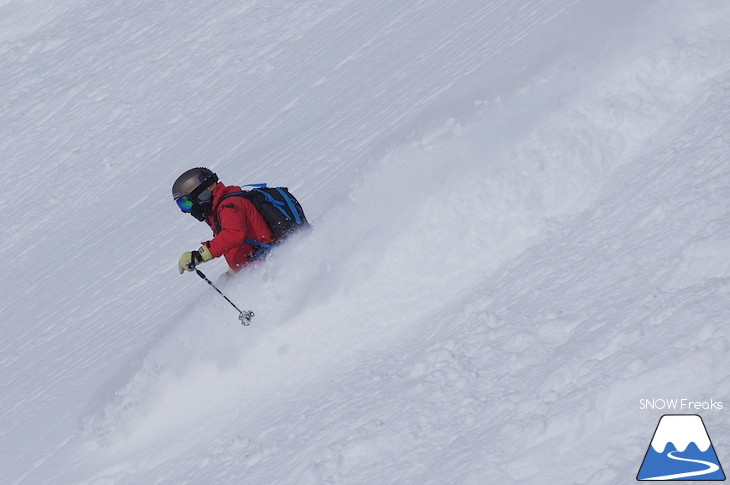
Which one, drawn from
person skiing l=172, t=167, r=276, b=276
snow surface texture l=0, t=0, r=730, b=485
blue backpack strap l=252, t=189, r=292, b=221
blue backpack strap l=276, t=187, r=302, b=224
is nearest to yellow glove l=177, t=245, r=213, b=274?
person skiing l=172, t=167, r=276, b=276

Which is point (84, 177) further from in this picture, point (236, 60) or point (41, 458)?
point (41, 458)

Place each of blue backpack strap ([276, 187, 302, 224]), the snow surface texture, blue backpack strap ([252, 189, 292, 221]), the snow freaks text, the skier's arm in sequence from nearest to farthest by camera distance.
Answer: the snow freaks text < the snow surface texture < the skier's arm < blue backpack strap ([252, 189, 292, 221]) < blue backpack strap ([276, 187, 302, 224])

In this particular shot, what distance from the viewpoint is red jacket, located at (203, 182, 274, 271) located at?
7.57 metres

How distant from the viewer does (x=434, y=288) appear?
715cm

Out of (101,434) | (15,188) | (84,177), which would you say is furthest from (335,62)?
(101,434)

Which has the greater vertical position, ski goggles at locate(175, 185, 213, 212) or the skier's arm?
ski goggles at locate(175, 185, 213, 212)

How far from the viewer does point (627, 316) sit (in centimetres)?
502

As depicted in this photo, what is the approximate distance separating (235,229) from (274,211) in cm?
52

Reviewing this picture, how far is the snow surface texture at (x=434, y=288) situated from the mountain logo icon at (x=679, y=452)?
0.05m

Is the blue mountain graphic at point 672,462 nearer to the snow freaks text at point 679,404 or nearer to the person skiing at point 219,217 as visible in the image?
the snow freaks text at point 679,404

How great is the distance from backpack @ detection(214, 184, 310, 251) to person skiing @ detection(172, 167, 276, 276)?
0.08 feet

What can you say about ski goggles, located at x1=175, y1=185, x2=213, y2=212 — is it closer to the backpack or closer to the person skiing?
the person skiing

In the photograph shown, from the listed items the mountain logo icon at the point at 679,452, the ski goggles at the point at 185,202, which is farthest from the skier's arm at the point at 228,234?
the mountain logo icon at the point at 679,452

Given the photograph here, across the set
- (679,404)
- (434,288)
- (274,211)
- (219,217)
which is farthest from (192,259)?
(679,404)
